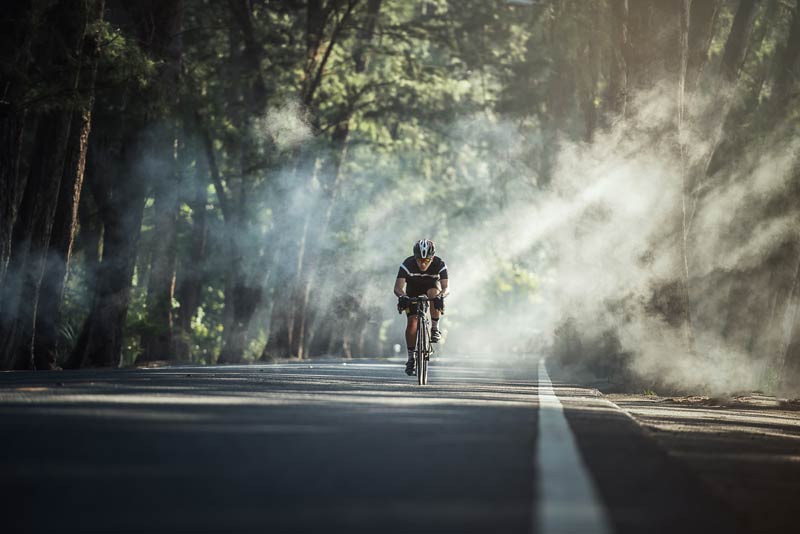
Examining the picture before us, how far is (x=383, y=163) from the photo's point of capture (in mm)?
51375

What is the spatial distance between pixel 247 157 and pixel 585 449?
90.4 feet

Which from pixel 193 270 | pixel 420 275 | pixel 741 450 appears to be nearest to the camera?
pixel 741 450

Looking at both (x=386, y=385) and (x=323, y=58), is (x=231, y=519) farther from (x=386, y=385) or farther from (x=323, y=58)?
(x=323, y=58)

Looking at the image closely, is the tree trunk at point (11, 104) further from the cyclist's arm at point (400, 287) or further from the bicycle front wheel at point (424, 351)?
the bicycle front wheel at point (424, 351)

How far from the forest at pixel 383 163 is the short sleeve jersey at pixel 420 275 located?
3.95 metres

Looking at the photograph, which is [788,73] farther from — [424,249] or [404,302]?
[404,302]

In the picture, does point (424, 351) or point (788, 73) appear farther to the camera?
point (788, 73)

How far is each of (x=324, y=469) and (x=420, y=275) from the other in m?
11.4

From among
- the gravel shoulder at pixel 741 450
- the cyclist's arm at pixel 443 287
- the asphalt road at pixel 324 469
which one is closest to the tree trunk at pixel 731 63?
the gravel shoulder at pixel 741 450

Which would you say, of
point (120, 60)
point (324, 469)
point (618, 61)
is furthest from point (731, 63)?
point (324, 469)

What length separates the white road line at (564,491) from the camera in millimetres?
5824

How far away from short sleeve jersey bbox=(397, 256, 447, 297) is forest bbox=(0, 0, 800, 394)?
13.0 feet

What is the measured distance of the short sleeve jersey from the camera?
1894 centimetres

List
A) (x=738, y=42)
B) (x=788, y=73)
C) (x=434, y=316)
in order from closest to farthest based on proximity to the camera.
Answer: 1. (x=434, y=316)
2. (x=738, y=42)
3. (x=788, y=73)
